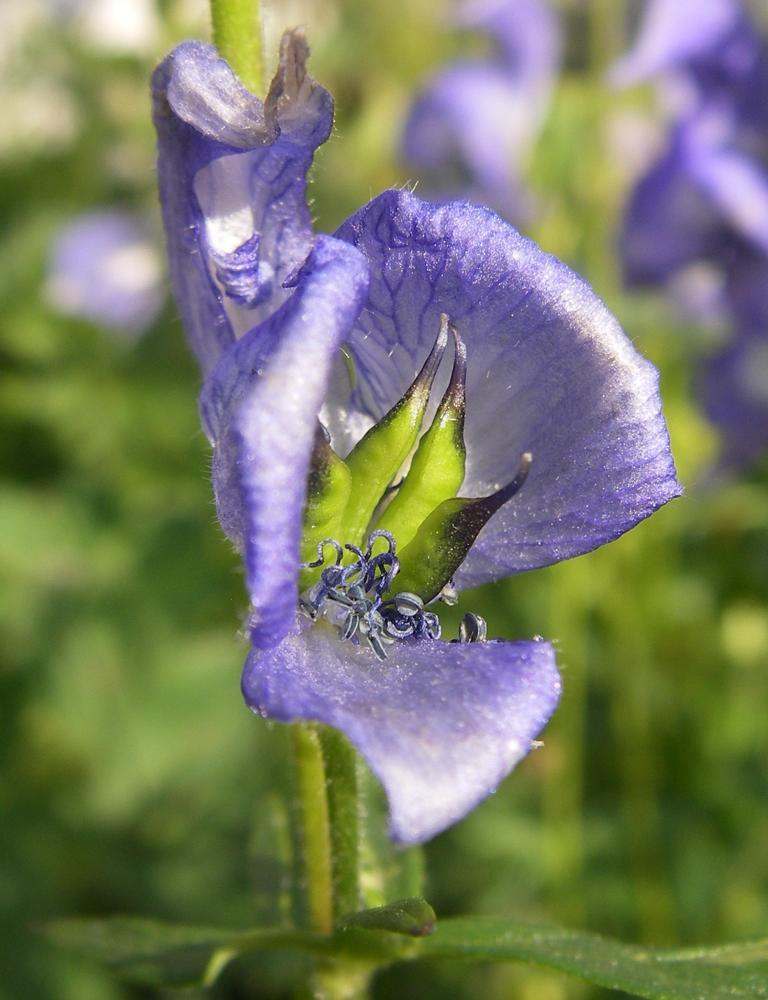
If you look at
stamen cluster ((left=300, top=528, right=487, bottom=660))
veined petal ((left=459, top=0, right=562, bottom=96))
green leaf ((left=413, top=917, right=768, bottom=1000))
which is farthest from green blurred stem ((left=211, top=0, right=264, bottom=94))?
veined petal ((left=459, top=0, right=562, bottom=96))

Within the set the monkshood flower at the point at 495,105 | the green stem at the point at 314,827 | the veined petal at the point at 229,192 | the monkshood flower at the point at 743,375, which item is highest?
the monkshood flower at the point at 495,105

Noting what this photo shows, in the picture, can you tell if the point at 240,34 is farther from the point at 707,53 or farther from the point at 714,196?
the point at 707,53

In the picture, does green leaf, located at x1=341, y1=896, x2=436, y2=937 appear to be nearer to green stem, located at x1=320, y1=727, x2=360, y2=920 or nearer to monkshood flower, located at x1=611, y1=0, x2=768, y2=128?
green stem, located at x1=320, y1=727, x2=360, y2=920

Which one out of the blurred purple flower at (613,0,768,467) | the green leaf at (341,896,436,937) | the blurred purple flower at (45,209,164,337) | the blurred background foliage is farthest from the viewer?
the blurred purple flower at (45,209,164,337)

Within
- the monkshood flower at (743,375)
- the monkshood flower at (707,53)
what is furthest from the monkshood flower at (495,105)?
the monkshood flower at (743,375)

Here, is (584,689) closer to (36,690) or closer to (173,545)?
(173,545)

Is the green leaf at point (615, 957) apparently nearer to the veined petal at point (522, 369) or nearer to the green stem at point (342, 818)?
the green stem at point (342, 818)
